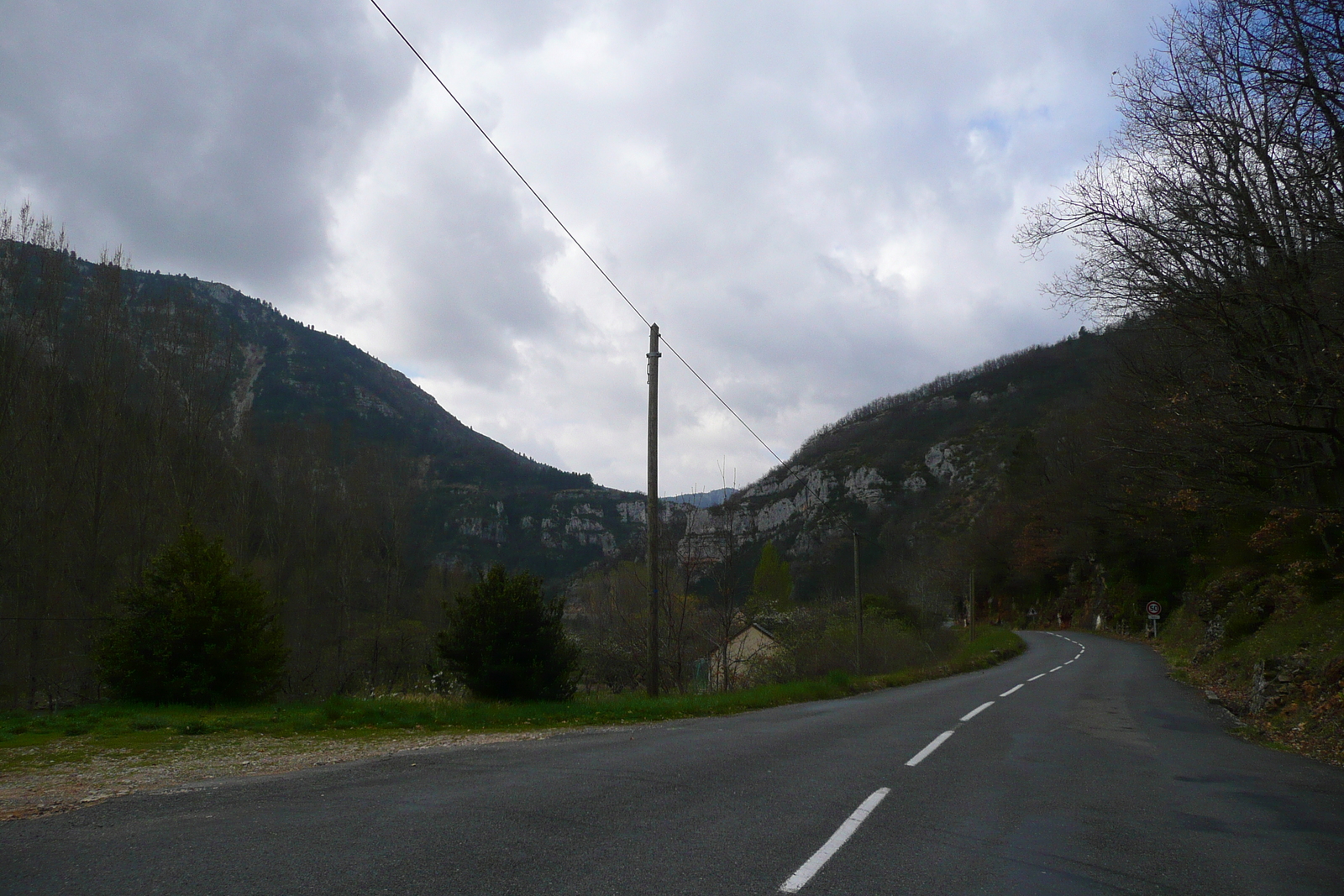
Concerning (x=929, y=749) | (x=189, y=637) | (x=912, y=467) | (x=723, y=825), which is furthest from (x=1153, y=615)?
(x=912, y=467)

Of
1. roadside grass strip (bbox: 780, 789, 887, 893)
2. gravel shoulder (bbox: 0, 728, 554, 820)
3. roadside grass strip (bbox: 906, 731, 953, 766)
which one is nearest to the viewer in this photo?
roadside grass strip (bbox: 780, 789, 887, 893)

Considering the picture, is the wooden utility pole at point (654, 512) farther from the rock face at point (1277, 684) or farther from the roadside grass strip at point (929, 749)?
the rock face at point (1277, 684)

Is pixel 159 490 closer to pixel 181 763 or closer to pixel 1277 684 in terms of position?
pixel 181 763

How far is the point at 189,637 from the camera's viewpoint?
14719 millimetres

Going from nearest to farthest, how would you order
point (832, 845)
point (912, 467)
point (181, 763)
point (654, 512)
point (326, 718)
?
point (832, 845), point (181, 763), point (326, 718), point (654, 512), point (912, 467)

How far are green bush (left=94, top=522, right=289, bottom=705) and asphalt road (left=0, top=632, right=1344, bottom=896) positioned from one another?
861 cm

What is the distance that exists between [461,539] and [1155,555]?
248 ft

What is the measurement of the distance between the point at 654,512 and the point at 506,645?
3960 millimetres

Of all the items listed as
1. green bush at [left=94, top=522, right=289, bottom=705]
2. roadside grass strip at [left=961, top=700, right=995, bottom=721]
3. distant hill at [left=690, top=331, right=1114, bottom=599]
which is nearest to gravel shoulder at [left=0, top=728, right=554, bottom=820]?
green bush at [left=94, top=522, right=289, bottom=705]

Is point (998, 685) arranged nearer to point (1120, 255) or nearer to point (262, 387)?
point (1120, 255)

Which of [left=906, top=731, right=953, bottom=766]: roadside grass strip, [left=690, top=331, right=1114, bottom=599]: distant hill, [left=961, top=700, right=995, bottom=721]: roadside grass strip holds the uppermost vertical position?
[left=690, top=331, right=1114, bottom=599]: distant hill

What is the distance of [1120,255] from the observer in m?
13.9

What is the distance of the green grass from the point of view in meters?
10.5

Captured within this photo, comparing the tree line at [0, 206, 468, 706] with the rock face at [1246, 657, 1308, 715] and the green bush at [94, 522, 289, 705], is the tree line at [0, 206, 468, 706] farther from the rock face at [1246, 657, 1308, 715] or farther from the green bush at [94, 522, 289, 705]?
the rock face at [1246, 657, 1308, 715]
